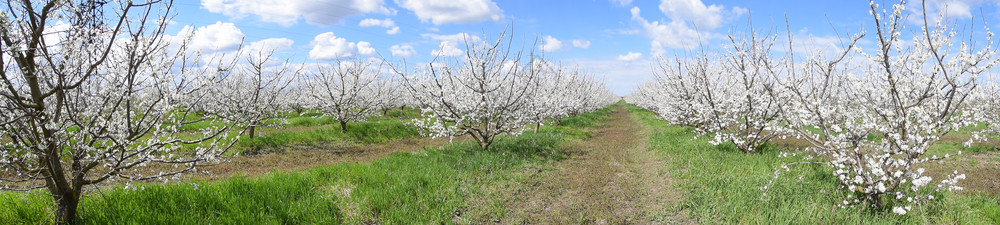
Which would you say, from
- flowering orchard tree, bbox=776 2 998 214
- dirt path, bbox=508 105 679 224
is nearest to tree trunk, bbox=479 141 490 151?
dirt path, bbox=508 105 679 224

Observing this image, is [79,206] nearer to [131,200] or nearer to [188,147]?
[131,200]

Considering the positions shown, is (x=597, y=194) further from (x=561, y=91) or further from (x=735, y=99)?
(x=561, y=91)

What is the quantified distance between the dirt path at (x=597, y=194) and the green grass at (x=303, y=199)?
68 centimetres

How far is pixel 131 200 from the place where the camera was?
5508 mm

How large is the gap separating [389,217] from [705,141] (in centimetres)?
1022

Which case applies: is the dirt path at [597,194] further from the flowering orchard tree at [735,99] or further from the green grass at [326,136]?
the green grass at [326,136]

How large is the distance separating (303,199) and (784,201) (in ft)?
22.6

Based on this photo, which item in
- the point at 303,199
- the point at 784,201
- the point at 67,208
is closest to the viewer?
the point at 67,208

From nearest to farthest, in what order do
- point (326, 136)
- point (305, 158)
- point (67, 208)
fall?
point (67, 208), point (305, 158), point (326, 136)

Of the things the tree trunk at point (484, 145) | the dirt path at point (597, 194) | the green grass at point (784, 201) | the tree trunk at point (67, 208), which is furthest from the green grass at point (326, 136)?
the green grass at point (784, 201)

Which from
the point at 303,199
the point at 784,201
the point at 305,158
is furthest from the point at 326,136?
the point at 784,201

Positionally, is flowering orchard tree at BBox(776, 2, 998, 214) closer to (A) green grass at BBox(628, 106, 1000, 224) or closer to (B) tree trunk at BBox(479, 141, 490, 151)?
(A) green grass at BBox(628, 106, 1000, 224)

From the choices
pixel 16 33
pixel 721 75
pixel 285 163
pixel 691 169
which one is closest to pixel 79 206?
pixel 16 33

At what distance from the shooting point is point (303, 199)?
20.4 feet
